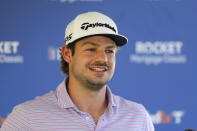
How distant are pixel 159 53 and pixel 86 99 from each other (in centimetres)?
124

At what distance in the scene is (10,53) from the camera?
2504mm

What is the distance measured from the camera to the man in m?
1.37

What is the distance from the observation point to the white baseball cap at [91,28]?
1.43 meters

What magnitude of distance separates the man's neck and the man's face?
4cm

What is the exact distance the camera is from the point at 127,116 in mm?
1500

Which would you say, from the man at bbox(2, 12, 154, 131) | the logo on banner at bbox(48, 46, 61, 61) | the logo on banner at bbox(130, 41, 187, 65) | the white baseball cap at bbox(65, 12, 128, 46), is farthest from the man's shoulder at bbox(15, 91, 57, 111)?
the logo on banner at bbox(130, 41, 187, 65)

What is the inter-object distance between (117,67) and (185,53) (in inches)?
21.2

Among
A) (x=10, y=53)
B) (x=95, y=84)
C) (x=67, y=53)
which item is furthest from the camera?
(x=10, y=53)

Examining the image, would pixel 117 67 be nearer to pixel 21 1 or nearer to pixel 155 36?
pixel 155 36

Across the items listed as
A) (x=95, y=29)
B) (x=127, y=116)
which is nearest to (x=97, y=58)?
(x=95, y=29)

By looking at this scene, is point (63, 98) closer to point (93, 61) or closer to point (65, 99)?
point (65, 99)

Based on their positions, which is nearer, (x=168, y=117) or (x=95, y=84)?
(x=95, y=84)

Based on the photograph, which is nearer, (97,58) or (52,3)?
(97,58)

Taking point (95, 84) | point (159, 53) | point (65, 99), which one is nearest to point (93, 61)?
point (95, 84)
